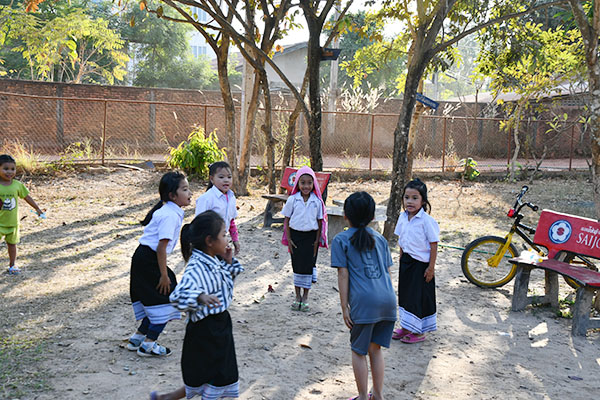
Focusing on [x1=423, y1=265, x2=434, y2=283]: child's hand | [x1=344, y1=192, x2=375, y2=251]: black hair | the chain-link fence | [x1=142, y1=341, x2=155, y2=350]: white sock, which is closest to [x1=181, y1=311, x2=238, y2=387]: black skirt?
[x1=344, y1=192, x2=375, y2=251]: black hair

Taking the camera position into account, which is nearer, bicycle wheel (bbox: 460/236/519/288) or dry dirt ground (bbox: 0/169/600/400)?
dry dirt ground (bbox: 0/169/600/400)

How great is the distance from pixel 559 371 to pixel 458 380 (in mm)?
883

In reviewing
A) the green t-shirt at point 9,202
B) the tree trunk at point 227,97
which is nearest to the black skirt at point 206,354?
the green t-shirt at point 9,202

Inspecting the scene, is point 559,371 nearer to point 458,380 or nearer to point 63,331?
point 458,380

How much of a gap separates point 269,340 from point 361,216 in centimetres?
181

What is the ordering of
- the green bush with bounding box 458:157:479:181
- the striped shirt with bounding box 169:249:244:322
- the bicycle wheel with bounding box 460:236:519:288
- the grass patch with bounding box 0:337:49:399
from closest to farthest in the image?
1. the striped shirt with bounding box 169:249:244:322
2. the grass patch with bounding box 0:337:49:399
3. the bicycle wheel with bounding box 460:236:519:288
4. the green bush with bounding box 458:157:479:181

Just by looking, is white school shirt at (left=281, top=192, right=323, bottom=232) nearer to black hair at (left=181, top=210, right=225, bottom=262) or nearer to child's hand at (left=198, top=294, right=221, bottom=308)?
black hair at (left=181, top=210, right=225, bottom=262)

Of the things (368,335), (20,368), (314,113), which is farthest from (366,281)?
(314,113)

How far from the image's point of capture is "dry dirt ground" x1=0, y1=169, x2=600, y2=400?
160 inches

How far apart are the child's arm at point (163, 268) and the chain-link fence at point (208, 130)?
1126cm

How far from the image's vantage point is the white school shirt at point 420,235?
16.0 feet

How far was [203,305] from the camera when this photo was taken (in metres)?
3.12

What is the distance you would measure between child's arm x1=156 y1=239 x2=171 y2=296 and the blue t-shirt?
1.27 m

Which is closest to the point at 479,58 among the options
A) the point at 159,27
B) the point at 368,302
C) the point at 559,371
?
the point at 559,371
